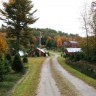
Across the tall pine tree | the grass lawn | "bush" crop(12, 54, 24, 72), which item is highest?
the tall pine tree

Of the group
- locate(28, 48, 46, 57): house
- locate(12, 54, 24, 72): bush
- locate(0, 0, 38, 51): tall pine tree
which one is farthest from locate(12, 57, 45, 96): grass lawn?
locate(28, 48, 46, 57): house

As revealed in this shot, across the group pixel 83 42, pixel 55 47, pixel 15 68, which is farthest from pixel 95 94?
pixel 55 47

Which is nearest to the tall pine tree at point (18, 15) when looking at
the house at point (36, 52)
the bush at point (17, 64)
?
the bush at point (17, 64)

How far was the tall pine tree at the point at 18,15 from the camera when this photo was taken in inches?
2603

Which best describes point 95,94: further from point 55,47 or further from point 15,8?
point 55,47

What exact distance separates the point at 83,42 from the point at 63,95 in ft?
154

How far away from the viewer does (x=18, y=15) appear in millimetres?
66438

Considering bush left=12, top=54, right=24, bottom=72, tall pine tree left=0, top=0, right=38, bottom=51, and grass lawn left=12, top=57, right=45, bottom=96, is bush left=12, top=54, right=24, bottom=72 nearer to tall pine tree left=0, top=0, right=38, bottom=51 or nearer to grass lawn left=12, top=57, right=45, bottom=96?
grass lawn left=12, top=57, right=45, bottom=96

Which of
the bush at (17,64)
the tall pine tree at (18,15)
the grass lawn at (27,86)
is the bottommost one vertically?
the grass lawn at (27,86)

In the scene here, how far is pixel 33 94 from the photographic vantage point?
2198cm

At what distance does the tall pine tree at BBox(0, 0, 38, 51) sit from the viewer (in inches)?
2603

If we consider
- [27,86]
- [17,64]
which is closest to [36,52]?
[17,64]

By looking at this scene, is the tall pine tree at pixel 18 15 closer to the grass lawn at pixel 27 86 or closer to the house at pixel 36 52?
the grass lawn at pixel 27 86

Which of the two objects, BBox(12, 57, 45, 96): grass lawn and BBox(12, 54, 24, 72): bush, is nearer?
BBox(12, 57, 45, 96): grass lawn
